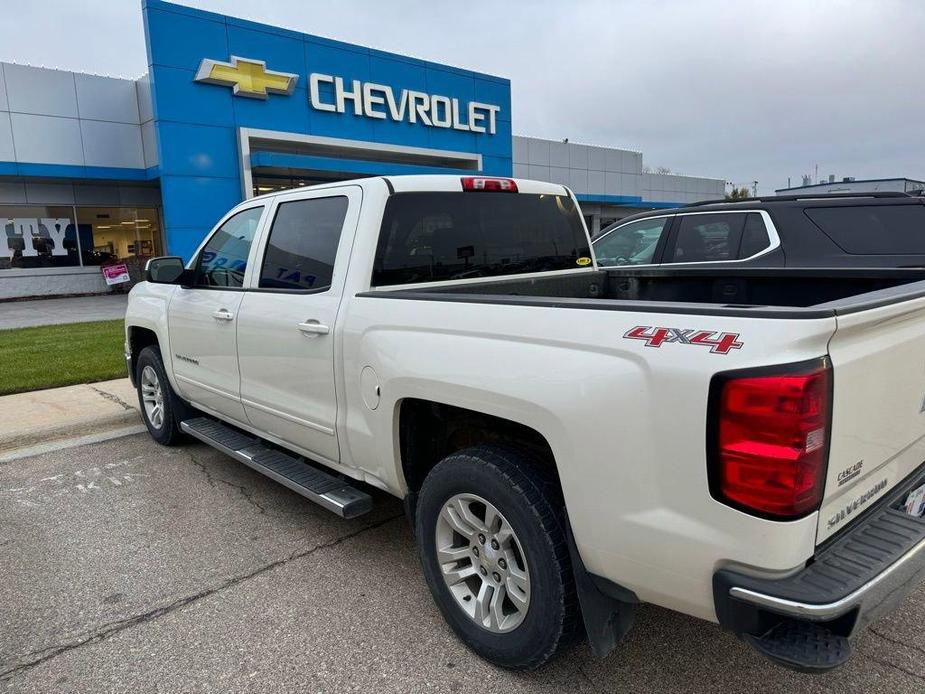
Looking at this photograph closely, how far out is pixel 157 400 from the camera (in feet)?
17.8

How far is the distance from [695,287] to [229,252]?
2965mm

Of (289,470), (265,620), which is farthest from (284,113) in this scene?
(265,620)

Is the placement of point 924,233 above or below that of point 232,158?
below

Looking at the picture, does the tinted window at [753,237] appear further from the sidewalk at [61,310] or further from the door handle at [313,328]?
the sidewalk at [61,310]

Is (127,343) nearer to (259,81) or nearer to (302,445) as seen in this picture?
(302,445)

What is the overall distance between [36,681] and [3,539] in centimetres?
164

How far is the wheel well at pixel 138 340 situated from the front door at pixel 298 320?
6.49ft

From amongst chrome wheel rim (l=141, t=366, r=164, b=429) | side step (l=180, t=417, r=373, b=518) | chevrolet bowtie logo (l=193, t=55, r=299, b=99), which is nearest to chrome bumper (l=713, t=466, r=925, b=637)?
side step (l=180, t=417, r=373, b=518)

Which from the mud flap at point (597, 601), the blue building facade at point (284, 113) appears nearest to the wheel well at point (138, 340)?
the mud flap at point (597, 601)

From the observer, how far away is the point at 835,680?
2.45m

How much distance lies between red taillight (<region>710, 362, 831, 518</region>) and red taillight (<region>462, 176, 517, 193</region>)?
215 centimetres

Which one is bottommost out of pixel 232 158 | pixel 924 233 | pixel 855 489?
pixel 855 489

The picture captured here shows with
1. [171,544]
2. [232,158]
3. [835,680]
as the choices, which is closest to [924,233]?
[835,680]

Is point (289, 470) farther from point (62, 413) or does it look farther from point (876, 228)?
point (876, 228)
